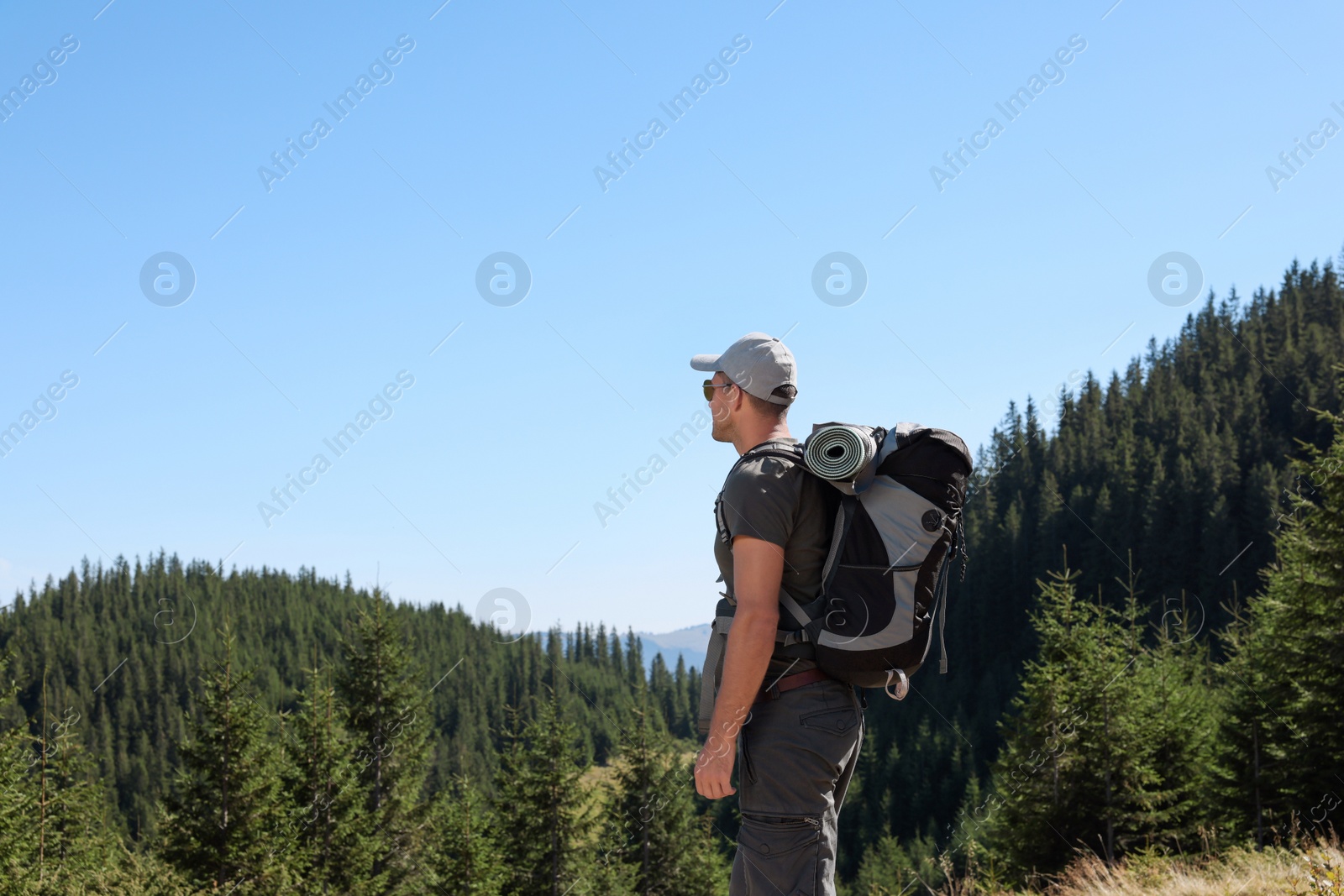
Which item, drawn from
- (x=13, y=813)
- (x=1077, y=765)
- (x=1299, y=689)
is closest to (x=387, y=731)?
(x=13, y=813)

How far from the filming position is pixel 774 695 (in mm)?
3344

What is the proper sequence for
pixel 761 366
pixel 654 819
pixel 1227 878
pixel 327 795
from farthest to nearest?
1. pixel 654 819
2. pixel 327 795
3. pixel 1227 878
4. pixel 761 366

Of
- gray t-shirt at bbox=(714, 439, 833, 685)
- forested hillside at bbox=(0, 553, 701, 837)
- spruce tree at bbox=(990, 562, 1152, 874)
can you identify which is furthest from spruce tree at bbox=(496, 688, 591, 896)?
forested hillside at bbox=(0, 553, 701, 837)

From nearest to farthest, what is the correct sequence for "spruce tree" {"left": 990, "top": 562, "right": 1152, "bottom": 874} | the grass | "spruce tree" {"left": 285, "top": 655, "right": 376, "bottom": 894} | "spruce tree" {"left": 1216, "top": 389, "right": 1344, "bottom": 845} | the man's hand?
the man's hand → the grass → "spruce tree" {"left": 1216, "top": 389, "right": 1344, "bottom": 845} → "spruce tree" {"left": 990, "top": 562, "right": 1152, "bottom": 874} → "spruce tree" {"left": 285, "top": 655, "right": 376, "bottom": 894}

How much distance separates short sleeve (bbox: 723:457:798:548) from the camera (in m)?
3.23

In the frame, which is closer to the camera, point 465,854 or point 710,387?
point 710,387

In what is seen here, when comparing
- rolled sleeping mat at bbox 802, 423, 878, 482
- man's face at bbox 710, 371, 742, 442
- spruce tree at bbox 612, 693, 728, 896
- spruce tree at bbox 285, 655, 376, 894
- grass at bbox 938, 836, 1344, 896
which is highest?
man's face at bbox 710, 371, 742, 442

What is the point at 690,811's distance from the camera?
35.3 m

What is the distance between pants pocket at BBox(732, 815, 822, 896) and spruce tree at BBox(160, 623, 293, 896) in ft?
68.4

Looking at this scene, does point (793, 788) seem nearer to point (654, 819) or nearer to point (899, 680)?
point (899, 680)

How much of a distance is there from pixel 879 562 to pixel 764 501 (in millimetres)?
472

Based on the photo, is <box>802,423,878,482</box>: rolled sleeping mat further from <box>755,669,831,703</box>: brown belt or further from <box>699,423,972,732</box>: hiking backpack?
<box>755,669,831,703</box>: brown belt

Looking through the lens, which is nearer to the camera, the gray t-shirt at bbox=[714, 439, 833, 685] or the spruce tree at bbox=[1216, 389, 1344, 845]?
the gray t-shirt at bbox=[714, 439, 833, 685]

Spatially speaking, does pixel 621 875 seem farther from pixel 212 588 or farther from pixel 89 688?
pixel 212 588
